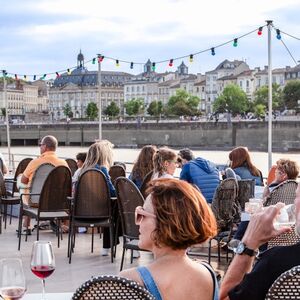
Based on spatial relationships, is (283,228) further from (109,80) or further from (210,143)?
(109,80)

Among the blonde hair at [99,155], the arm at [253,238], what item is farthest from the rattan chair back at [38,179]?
the arm at [253,238]

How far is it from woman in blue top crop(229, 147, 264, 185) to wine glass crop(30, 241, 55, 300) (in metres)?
4.97

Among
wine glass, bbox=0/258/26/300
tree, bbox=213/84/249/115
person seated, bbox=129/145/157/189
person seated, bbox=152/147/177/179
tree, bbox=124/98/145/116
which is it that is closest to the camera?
wine glass, bbox=0/258/26/300

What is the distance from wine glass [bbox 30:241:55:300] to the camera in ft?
8.41

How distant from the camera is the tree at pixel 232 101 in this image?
3971 inches

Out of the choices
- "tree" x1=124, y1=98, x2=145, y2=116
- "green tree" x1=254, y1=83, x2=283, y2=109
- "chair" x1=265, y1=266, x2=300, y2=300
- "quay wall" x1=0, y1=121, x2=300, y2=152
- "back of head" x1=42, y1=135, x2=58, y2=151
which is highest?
"green tree" x1=254, y1=83, x2=283, y2=109

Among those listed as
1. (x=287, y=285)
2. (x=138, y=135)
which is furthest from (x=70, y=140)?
(x=287, y=285)

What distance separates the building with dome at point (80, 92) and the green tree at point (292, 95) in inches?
1739

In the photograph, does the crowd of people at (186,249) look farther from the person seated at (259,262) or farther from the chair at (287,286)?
the chair at (287,286)

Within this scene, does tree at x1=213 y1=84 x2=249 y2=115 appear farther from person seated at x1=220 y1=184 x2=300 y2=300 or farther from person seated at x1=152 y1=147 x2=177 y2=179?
person seated at x1=220 y1=184 x2=300 y2=300

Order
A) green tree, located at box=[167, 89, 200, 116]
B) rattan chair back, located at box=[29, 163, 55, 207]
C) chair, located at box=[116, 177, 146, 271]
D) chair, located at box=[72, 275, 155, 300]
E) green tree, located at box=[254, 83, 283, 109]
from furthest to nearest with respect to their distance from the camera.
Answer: green tree, located at box=[167, 89, 200, 116], green tree, located at box=[254, 83, 283, 109], rattan chair back, located at box=[29, 163, 55, 207], chair, located at box=[116, 177, 146, 271], chair, located at box=[72, 275, 155, 300]

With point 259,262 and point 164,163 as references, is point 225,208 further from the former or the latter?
point 259,262

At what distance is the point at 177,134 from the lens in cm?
6888

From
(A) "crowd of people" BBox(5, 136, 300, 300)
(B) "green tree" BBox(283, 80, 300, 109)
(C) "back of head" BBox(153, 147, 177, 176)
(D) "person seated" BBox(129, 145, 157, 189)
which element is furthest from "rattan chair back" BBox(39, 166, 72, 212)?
(B) "green tree" BBox(283, 80, 300, 109)
